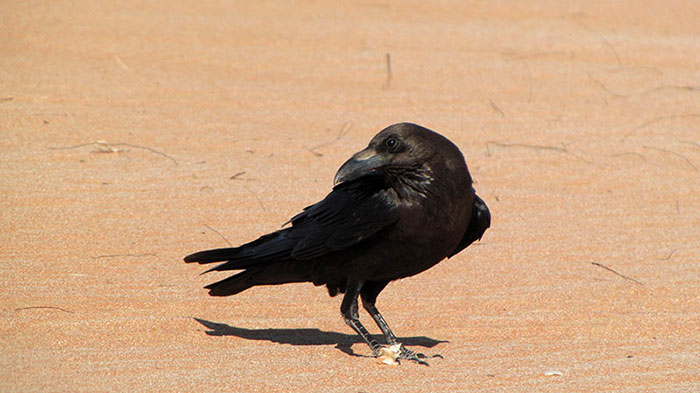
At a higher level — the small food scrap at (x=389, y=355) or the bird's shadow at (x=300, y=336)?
the small food scrap at (x=389, y=355)

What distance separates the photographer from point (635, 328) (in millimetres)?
4723

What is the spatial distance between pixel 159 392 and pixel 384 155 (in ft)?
4.90

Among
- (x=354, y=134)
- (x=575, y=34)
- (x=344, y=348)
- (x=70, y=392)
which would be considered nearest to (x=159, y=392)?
(x=70, y=392)

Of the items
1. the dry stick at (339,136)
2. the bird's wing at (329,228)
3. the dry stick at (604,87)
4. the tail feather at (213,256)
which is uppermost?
the bird's wing at (329,228)

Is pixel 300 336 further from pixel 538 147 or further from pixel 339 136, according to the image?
pixel 538 147

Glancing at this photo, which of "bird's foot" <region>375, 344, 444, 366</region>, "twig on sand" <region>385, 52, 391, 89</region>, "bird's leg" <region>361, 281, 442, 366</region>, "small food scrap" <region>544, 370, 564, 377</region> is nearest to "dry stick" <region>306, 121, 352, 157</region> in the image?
"twig on sand" <region>385, 52, 391, 89</region>

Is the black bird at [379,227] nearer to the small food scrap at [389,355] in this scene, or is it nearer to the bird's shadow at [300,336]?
the small food scrap at [389,355]

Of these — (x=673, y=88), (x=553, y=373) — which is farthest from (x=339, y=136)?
(x=553, y=373)

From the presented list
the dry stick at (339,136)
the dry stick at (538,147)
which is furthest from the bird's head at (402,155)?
the dry stick at (538,147)

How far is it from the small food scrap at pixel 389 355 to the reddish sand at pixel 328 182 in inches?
2.4

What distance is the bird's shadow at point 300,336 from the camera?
446cm

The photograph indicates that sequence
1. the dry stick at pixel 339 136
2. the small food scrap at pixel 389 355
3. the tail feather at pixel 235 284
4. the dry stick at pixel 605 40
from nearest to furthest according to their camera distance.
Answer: the small food scrap at pixel 389 355 → the tail feather at pixel 235 284 → the dry stick at pixel 339 136 → the dry stick at pixel 605 40

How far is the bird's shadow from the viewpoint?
446 cm

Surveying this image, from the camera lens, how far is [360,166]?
407cm
